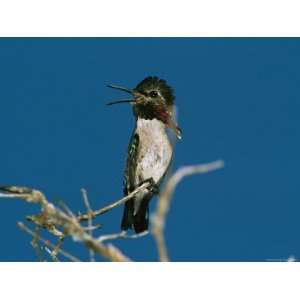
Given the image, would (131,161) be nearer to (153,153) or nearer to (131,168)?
(131,168)

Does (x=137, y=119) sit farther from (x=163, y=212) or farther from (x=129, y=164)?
(x=163, y=212)

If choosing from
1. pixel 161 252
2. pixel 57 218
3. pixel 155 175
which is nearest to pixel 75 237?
pixel 57 218

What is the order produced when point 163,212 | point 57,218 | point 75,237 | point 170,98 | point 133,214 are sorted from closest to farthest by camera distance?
point 163,212
point 75,237
point 57,218
point 133,214
point 170,98

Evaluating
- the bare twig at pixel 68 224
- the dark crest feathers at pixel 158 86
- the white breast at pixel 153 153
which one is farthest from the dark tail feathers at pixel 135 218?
the bare twig at pixel 68 224

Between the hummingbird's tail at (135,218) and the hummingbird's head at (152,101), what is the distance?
0.83 meters

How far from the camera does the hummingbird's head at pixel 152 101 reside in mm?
5316

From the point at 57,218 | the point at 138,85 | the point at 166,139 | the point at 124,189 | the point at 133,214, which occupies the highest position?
the point at 138,85

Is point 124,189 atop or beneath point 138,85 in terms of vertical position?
beneath

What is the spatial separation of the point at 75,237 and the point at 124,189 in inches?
157

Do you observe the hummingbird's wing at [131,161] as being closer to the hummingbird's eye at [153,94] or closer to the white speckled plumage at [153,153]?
the white speckled plumage at [153,153]

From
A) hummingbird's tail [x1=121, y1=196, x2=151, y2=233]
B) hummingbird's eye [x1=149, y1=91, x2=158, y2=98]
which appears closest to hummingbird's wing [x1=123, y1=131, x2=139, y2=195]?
hummingbird's tail [x1=121, y1=196, x2=151, y2=233]

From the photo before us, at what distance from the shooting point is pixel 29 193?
5.87 feet

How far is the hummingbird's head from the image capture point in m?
5.32

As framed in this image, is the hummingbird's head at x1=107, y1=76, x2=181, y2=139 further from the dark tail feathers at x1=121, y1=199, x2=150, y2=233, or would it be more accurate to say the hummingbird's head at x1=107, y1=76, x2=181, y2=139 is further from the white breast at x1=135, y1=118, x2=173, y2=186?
the dark tail feathers at x1=121, y1=199, x2=150, y2=233
